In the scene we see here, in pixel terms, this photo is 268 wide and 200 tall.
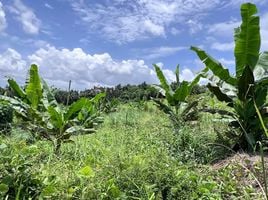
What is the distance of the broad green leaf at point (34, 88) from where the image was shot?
7.42 metres

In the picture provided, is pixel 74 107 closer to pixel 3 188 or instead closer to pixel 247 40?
pixel 247 40

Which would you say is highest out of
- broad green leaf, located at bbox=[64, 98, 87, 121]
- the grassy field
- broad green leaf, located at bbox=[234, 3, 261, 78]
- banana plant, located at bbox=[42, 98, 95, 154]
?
broad green leaf, located at bbox=[234, 3, 261, 78]

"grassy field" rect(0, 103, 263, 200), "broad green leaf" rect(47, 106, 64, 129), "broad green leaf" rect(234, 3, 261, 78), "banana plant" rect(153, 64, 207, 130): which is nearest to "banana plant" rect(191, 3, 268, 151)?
"broad green leaf" rect(234, 3, 261, 78)

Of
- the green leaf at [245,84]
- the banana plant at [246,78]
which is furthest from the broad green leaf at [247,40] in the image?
the green leaf at [245,84]

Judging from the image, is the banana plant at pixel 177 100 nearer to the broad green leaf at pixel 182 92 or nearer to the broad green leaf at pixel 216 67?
the broad green leaf at pixel 182 92

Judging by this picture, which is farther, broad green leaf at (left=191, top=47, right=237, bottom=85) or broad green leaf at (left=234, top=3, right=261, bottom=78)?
broad green leaf at (left=191, top=47, right=237, bottom=85)

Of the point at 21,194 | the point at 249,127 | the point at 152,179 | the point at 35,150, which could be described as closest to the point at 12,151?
the point at 35,150

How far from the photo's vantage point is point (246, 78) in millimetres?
6137

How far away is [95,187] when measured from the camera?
136 inches

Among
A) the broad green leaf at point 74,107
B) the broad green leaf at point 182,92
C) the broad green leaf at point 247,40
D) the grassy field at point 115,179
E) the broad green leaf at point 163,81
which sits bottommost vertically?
the grassy field at point 115,179

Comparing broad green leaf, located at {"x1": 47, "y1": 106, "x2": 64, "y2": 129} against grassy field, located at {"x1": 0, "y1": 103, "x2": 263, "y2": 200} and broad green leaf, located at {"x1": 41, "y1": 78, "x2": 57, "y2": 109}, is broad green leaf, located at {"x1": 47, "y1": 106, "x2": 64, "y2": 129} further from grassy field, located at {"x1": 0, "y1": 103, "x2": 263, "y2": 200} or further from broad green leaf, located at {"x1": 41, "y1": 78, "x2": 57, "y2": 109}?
grassy field, located at {"x1": 0, "y1": 103, "x2": 263, "y2": 200}

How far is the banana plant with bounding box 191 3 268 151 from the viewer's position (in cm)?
611

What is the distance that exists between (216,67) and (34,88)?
3459 millimetres

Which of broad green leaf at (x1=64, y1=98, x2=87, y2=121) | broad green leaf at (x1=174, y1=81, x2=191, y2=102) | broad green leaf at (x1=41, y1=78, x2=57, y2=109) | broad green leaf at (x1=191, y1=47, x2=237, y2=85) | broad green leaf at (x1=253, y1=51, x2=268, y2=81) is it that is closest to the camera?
broad green leaf at (x1=253, y1=51, x2=268, y2=81)
